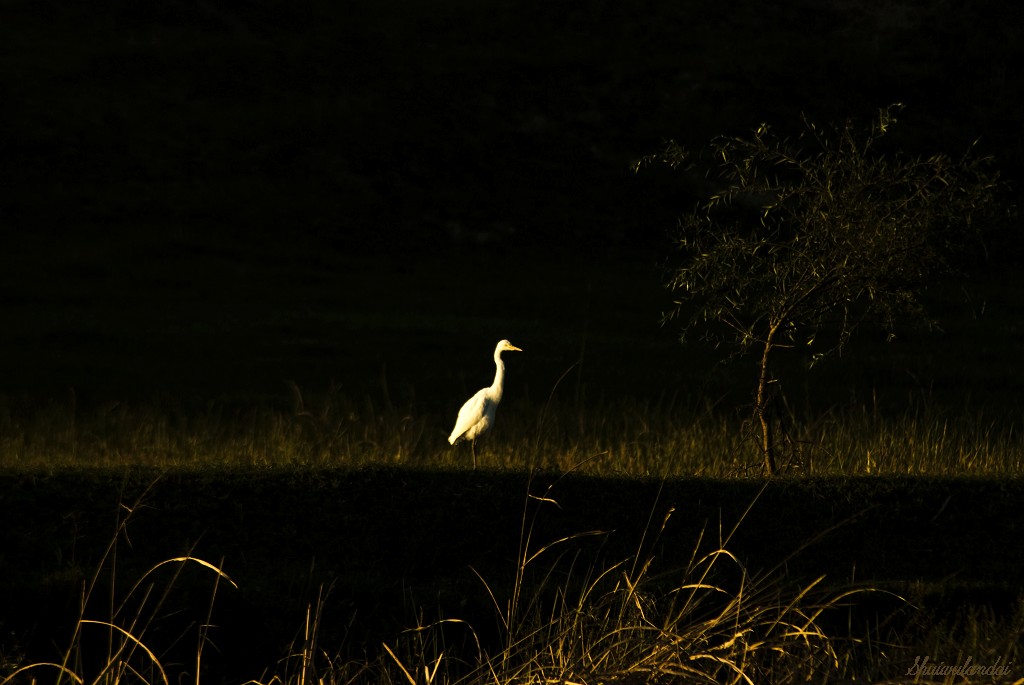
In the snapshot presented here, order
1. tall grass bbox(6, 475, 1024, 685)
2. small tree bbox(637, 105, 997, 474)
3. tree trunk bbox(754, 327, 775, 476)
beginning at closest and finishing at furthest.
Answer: tall grass bbox(6, 475, 1024, 685)
small tree bbox(637, 105, 997, 474)
tree trunk bbox(754, 327, 775, 476)

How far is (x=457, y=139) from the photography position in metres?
33.6

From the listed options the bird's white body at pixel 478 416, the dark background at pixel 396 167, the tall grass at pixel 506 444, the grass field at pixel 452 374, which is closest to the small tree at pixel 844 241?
the tall grass at pixel 506 444

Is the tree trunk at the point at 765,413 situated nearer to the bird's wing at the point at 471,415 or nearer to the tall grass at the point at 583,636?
the tall grass at the point at 583,636

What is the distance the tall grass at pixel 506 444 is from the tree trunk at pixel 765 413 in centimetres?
13

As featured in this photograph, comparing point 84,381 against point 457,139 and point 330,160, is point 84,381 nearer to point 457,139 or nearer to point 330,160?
point 330,160

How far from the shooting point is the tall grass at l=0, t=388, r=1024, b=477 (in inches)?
385

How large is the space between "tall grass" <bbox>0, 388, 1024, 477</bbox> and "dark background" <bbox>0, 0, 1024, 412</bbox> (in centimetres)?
139

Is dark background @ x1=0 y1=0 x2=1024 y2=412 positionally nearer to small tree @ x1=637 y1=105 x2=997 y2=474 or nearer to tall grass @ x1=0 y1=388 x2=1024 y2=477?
tall grass @ x1=0 y1=388 x2=1024 y2=477

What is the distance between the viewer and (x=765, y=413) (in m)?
10.0

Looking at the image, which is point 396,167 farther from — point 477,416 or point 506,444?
point 477,416

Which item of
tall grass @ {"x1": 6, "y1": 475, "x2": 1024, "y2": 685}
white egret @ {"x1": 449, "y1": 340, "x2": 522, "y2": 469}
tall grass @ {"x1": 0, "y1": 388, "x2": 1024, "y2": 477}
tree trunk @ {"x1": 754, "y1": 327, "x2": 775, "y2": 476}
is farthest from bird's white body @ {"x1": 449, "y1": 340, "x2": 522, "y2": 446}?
tree trunk @ {"x1": 754, "y1": 327, "x2": 775, "y2": 476}

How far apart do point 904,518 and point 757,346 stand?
32.8ft

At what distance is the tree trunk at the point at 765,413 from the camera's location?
9711 mm

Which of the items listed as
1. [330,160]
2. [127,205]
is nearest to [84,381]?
[127,205]
